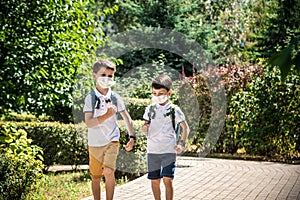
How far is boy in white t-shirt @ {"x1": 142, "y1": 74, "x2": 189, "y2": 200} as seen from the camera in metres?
4.54

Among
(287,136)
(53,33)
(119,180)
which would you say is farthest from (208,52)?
(119,180)

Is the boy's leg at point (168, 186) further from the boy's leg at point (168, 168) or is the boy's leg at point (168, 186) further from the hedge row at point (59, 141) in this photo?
the hedge row at point (59, 141)

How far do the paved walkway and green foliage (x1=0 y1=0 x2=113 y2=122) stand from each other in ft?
9.33

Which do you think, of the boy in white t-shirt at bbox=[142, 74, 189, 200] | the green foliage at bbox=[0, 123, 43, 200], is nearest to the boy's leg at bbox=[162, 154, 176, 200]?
the boy in white t-shirt at bbox=[142, 74, 189, 200]

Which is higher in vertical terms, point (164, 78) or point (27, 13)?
point (27, 13)

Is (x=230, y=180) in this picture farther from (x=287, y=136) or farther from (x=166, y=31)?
(x=166, y=31)

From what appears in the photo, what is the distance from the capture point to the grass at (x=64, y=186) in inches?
238

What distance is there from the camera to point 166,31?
19.4 metres

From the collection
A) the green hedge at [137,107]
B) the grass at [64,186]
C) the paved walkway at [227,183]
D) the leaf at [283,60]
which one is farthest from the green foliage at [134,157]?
the leaf at [283,60]

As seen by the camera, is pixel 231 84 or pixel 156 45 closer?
pixel 231 84

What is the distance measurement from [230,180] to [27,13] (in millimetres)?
4877

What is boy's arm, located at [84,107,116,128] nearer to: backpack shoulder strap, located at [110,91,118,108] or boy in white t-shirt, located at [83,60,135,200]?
boy in white t-shirt, located at [83,60,135,200]

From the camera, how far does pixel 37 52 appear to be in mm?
8641

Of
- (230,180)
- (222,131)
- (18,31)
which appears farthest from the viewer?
(222,131)
